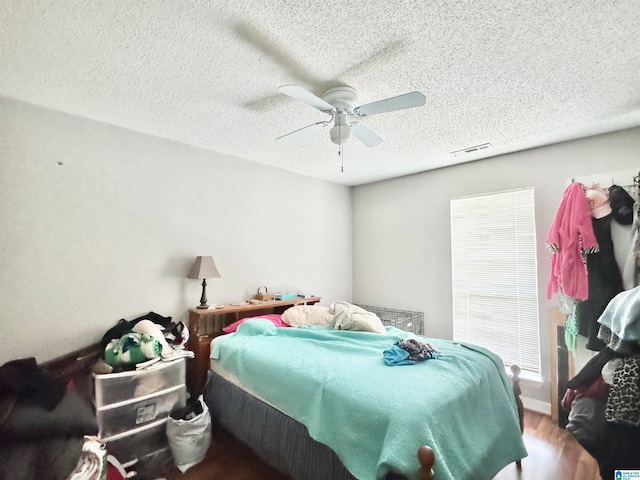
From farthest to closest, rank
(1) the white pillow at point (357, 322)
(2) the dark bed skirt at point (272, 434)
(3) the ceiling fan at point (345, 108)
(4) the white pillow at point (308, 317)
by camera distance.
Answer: (4) the white pillow at point (308, 317) < (1) the white pillow at point (357, 322) < (3) the ceiling fan at point (345, 108) < (2) the dark bed skirt at point (272, 434)

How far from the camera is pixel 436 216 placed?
3643 millimetres

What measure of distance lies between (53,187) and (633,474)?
13.0ft

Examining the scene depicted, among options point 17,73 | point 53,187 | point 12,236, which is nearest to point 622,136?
point 17,73

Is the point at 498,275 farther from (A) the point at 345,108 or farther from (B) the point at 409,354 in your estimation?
(A) the point at 345,108

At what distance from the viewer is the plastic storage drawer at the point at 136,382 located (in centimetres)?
189

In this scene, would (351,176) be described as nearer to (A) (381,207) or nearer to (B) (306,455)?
(A) (381,207)

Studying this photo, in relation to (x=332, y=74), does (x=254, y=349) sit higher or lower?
lower

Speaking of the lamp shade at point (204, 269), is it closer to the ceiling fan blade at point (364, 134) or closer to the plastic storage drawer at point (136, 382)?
the plastic storage drawer at point (136, 382)

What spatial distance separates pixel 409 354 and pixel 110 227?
250 cm

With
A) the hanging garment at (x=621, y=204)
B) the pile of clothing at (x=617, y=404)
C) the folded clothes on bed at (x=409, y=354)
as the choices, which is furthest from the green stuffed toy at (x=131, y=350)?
the hanging garment at (x=621, y=204)

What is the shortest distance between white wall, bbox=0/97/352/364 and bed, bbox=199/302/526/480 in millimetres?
976

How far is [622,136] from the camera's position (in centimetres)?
251

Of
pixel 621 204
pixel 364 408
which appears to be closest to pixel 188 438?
pixel 364 408

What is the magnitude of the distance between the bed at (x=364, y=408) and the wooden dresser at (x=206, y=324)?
0.79 feet
